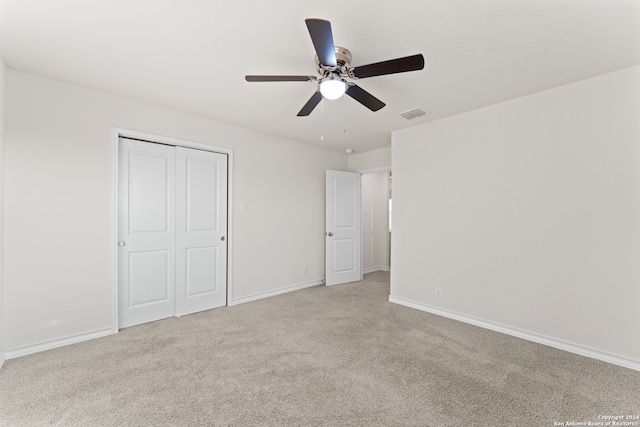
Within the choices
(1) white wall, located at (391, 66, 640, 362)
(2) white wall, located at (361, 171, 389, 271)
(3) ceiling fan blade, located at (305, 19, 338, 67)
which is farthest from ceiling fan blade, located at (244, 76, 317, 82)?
(2) white wall, located at (361, 171, 389, 271)

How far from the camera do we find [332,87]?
198cm

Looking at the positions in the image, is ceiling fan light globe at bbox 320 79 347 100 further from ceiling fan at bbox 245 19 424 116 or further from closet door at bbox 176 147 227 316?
closet door at bbox 176 147 227 316

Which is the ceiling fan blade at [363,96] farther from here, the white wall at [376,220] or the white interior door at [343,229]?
the white wall at [376,220]

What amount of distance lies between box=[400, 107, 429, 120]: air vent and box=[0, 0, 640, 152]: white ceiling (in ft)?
0.84

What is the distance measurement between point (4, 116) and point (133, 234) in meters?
1.41

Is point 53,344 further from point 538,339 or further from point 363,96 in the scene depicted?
point 538,339

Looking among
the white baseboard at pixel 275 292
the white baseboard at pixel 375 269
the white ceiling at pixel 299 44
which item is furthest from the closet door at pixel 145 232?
the white baseboard at pixel 375 269

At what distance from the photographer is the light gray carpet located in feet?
5.75

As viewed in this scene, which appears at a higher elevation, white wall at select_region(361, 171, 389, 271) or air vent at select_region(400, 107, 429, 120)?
air vent at select_region(400, 107, 429, 120)

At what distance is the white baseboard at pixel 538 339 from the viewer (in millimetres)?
2347

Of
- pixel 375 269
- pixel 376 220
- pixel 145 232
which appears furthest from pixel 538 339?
pixel 145 232

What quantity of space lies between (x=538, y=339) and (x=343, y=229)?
301 cm

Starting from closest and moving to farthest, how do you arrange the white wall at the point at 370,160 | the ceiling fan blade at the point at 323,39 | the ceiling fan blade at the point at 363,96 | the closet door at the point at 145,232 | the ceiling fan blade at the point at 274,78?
the ceiling fan blade at the point at 323,39 → the ceiling fan blade at the point at 274,78 → the ceiling fan blade at the point at 363,96 → the closet door at the point at 145,232 → the white wall at the point at 370,160

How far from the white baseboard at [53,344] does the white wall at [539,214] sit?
3.55 metres
